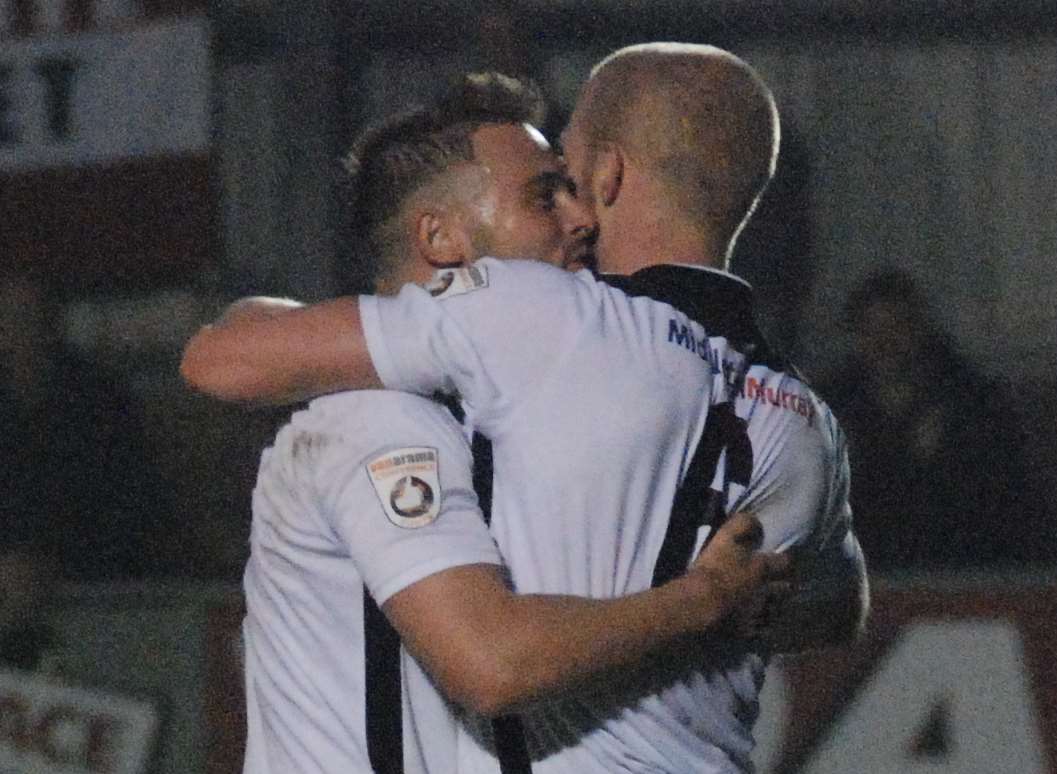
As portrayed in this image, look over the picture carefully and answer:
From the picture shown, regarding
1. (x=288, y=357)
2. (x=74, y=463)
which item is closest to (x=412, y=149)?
(x=288, y=357)

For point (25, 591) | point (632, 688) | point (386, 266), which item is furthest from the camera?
point (25, 591)

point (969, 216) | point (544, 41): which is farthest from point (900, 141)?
point (544, 41)

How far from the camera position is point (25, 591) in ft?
16.8

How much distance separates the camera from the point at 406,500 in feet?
6.69

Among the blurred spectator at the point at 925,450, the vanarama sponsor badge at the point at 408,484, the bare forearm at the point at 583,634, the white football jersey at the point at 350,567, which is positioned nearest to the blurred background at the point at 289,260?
the blurred spectator at the point at 925,450

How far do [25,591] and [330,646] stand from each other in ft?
10.3

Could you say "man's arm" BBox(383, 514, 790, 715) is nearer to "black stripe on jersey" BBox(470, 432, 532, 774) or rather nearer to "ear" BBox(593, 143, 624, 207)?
"black stripe on jersey" BBox(470, 432, 532, 774)

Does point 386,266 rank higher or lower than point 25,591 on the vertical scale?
higher

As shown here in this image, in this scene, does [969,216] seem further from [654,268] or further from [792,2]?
[654,268]

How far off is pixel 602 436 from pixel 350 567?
12.0 inches

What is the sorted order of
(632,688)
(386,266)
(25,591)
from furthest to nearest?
(25,591) < (386,266) < (632,688)

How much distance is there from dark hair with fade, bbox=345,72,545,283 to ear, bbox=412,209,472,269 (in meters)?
0.03

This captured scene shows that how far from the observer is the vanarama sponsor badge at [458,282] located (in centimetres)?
209

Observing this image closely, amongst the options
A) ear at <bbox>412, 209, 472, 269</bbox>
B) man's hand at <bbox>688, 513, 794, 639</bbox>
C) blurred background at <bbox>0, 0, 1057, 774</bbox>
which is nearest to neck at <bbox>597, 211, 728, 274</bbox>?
ear at <bbox>412, 209, 472, 269</bbox>
